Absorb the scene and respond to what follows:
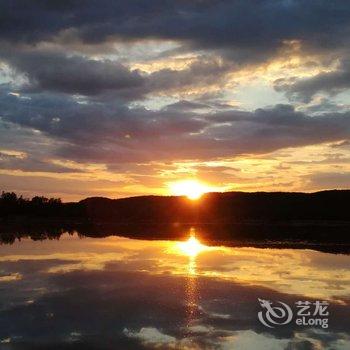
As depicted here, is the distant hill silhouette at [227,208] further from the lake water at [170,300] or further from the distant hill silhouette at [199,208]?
the lake water at [170,300]

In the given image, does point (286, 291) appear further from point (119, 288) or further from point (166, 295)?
point (119, 288)

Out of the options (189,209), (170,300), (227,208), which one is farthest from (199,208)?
(170,300)

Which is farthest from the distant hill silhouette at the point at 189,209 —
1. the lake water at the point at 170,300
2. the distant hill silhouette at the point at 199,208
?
the lake water at the point at 170,300

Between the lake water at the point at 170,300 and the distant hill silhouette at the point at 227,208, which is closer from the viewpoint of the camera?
the lake water at the point at 170,300

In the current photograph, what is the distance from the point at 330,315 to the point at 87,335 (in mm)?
7946

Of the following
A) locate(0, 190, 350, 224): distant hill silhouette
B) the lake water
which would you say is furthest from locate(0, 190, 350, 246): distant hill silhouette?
the lake water

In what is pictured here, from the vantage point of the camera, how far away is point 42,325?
16.0m

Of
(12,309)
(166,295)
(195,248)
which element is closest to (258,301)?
(166,295)

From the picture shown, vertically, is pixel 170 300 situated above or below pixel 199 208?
below

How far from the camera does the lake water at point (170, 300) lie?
14461mm

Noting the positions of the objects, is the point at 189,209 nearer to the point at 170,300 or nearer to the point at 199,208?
the point at 199,208

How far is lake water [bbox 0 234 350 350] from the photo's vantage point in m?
14.5

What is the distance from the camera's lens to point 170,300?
19.5 metres

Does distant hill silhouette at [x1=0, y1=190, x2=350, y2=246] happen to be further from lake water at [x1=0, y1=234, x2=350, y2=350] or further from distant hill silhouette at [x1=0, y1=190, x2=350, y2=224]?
lake water at [x1=0, y1=234, x2=350, y2=350]
